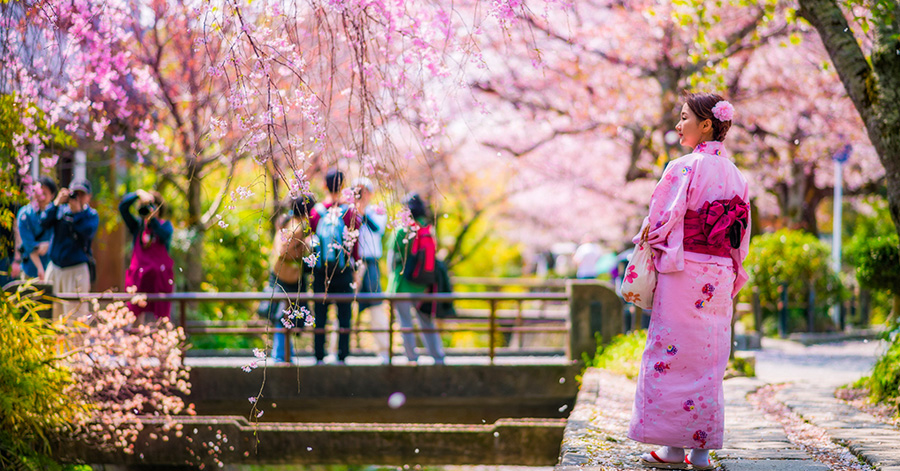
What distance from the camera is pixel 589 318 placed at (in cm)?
797

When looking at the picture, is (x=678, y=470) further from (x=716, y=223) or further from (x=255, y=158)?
(x=255, y=158)

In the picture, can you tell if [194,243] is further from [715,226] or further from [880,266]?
[715,226]

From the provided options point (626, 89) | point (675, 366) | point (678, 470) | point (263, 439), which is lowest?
point (263, 439)

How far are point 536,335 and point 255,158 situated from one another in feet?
41.4

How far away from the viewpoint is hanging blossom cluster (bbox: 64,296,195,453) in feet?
19.0

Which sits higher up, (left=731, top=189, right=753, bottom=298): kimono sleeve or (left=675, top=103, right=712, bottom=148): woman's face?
(left=675, top=103, right=712, bottom=148): woman's face

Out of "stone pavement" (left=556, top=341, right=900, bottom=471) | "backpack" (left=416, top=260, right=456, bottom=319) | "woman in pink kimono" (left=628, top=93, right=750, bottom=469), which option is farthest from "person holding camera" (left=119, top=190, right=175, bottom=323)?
"woman in pink kimono" (left=628, top=93, right=750, bottom=469)

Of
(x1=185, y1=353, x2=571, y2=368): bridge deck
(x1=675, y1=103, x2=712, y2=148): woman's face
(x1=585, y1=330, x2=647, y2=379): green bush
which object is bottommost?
(x1=185, y1=353, x2=571, y2=368): bridge deck

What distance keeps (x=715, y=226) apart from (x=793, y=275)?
1002 cm

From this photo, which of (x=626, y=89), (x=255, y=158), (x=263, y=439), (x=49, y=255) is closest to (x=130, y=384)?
(x=263, y=439)

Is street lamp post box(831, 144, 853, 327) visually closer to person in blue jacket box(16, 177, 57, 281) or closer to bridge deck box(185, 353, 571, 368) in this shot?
bridge deck box(185, 353, 571, 368)

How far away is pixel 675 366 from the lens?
12.0ft

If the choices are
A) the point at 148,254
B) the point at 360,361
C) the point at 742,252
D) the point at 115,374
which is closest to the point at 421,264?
the point at 360,361

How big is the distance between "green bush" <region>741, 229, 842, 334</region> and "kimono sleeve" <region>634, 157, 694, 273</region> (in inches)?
384
